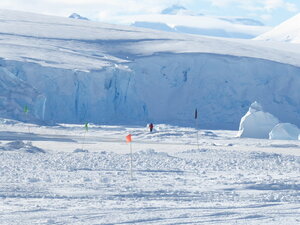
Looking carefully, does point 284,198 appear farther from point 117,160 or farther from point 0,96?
point 0,96

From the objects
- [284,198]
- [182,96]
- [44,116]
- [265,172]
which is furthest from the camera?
[182,96]

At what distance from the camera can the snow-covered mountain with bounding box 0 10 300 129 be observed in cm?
4856

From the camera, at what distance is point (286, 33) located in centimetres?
16225

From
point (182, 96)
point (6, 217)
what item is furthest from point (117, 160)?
point (182, 96)

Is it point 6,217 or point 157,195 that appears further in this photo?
point 157,195

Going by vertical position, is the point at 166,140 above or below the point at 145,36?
below

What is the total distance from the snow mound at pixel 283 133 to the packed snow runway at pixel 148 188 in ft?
46.5

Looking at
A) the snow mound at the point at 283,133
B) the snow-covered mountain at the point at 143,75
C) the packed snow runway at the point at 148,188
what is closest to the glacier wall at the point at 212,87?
the snow-covered mountain at the point at 143,75

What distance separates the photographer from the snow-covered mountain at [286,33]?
155312 millimetres

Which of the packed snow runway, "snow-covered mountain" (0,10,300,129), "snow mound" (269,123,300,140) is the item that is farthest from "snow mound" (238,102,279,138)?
the packed snow runway

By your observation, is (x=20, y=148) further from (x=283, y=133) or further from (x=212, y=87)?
(x=212, y=87)

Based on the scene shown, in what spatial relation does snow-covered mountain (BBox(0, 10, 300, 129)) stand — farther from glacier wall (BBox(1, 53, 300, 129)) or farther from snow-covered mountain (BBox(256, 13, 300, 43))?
snow-covered mountain (BBox(256, 13, 300, 43))

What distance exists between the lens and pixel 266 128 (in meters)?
41.2

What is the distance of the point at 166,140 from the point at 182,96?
70.5 ft
